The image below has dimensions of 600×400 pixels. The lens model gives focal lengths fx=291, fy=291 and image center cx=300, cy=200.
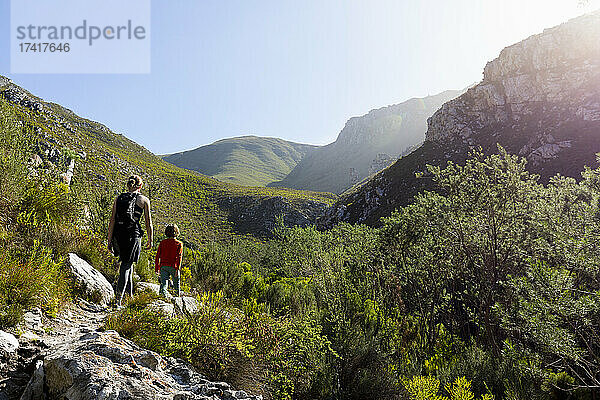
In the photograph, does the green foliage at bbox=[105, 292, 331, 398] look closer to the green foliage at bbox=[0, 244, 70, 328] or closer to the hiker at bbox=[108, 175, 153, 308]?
the green foliage at bbox=[0, 244, 70, 328]

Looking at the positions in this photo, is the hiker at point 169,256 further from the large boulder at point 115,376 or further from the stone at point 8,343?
the stone at point 8,343

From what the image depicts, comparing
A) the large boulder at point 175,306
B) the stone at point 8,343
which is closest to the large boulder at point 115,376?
the stone at point 8,343

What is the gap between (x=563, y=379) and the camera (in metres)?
5.54

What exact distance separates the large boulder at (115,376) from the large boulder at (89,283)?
7.44 feet

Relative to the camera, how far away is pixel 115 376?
2.24 meters

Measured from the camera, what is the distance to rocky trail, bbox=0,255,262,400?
6.98ft

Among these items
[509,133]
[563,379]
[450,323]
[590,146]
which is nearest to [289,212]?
[509,133]

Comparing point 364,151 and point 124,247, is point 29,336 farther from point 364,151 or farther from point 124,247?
point 364,151

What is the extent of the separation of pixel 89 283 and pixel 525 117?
194ft

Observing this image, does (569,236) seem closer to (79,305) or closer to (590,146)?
(79,305)

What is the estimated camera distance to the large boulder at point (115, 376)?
2.10m

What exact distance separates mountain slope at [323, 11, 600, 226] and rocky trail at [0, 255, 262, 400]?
4190 cm

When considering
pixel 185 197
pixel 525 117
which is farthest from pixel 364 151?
pixel 185 197

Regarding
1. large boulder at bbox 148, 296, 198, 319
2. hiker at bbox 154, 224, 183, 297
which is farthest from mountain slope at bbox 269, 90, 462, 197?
large boulder at bbox 148, 296, 198, 319
